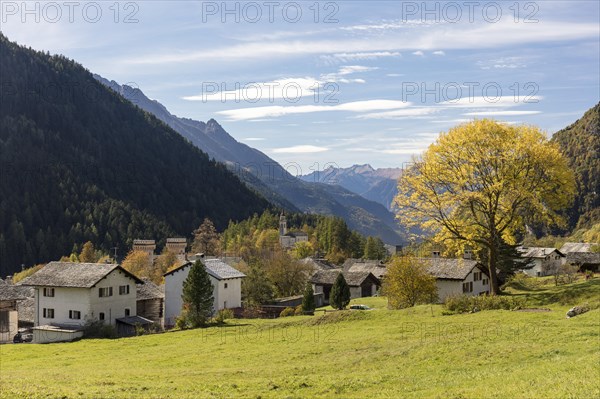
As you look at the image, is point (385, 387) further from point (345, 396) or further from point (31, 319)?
point (31, 319)

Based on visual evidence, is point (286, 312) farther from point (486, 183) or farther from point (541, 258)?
point (541, 258)

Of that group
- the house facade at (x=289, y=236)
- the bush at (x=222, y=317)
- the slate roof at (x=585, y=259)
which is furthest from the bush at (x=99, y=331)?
the house facade at (x=289, y=236)

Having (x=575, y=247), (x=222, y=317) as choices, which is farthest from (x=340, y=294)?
(x=575, y=247)

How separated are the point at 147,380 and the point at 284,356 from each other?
837 centimetres

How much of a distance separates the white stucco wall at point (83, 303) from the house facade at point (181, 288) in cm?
688

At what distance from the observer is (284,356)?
3238cm

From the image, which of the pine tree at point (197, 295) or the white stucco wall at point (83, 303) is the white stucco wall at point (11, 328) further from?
the pine tree at point (197, 295)

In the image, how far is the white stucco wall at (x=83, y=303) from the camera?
64.3m

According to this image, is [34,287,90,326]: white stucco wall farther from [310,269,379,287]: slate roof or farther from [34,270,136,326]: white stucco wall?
[310,269,379,287]: slate roof

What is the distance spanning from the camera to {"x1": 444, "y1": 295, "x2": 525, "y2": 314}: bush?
4253cm

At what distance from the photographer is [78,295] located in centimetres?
6469

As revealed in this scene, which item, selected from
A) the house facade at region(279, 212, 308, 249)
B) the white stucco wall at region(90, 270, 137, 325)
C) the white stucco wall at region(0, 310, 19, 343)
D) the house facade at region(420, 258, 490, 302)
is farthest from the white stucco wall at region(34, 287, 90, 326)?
the house facade at region(279, 212, 308, 249)

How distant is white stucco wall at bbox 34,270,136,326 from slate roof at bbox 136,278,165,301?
4.77m

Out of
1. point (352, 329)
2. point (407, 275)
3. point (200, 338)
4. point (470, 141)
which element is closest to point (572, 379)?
point (352, 329)
